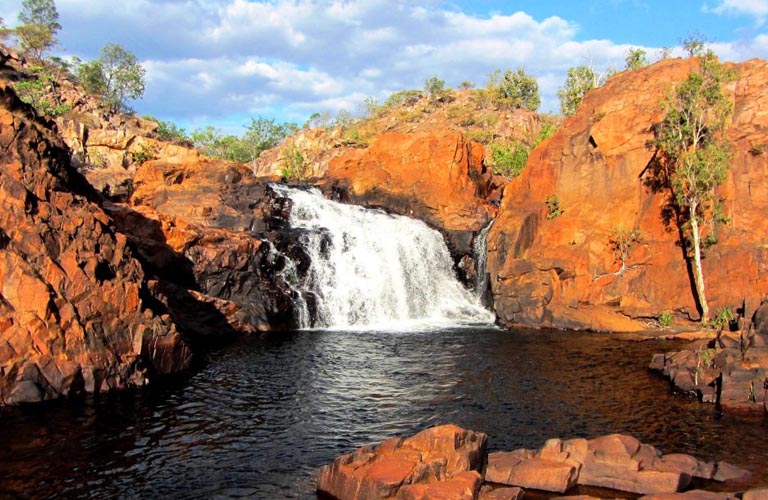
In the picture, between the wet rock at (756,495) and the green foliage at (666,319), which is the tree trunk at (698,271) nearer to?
the green foliage at (666,319)

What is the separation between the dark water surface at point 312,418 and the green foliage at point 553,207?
424 inches

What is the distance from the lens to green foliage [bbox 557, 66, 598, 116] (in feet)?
202

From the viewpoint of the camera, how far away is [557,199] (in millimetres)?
36312

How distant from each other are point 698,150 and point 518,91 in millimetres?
63766

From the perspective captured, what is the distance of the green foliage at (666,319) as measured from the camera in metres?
31.1

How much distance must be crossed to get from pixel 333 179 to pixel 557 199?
2066cm

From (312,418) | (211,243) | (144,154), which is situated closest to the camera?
(312,418)

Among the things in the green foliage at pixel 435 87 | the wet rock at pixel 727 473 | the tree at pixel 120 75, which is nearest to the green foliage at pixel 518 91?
the green foliage at pixel 435 87

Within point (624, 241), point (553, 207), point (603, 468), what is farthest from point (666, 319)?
point (603, 468)

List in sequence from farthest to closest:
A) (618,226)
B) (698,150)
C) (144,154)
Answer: (144,154)
(618,226)
(698,150)

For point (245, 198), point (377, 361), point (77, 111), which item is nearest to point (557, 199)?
point (377, 361)

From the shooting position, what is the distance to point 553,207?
119ft

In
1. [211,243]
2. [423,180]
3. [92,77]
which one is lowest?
[211,243]

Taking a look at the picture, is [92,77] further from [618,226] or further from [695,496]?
[695,496]
